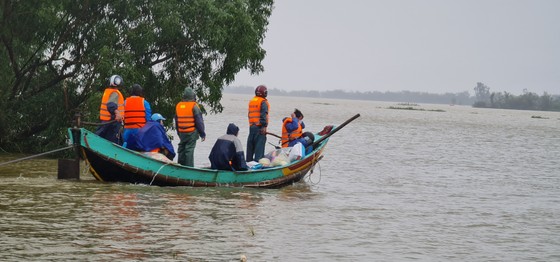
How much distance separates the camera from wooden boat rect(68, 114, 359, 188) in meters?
16.5

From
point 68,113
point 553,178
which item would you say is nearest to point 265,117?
point 68,113

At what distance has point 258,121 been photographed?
19812 millimetres

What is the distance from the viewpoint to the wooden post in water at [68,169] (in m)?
17.9

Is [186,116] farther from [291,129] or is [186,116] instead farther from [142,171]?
[291,129]

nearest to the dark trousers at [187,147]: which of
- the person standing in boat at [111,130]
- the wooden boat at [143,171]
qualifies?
the wooden boat at [143,171]

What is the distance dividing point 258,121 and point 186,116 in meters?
2.32

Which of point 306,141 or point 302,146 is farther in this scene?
point 306,141

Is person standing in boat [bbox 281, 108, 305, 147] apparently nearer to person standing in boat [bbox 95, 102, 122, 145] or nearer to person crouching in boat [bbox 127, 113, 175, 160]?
person crouching in boat [bbox 127, 113, 175, 160]

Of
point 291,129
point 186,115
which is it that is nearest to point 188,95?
point 186,115

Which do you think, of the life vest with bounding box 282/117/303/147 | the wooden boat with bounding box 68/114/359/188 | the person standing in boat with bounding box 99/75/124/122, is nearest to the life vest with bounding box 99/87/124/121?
the person standing in boat with bounding box 99/75/124/122

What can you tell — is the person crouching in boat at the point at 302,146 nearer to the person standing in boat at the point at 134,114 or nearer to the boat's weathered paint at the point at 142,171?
the boat's weathered paint at the point at 142,171

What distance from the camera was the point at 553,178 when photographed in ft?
88.3

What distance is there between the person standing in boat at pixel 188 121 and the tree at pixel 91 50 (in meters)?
4.34

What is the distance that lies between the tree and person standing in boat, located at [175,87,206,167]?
14.3 ft
